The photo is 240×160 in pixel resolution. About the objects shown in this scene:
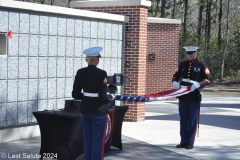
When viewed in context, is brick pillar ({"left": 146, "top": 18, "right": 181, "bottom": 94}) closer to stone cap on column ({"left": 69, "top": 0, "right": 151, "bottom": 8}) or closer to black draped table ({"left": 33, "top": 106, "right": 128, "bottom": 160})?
stone cap on column ({"left": 69, "top": 0, "right": 151, "bottom": 8})

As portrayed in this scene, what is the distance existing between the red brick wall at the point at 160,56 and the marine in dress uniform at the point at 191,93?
365 inches

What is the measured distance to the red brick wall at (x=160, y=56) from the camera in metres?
20.2

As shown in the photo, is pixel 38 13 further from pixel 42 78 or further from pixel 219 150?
pixel 219 150

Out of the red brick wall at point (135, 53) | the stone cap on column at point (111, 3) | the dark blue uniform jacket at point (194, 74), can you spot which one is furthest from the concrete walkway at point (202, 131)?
the stone cap on column at point (111, 3)

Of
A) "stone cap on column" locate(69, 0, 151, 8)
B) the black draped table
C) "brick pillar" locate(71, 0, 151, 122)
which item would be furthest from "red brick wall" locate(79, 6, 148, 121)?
the black draped table

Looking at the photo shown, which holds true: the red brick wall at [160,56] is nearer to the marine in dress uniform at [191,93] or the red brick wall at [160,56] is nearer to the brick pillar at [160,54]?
the brick pillar at [160,54]

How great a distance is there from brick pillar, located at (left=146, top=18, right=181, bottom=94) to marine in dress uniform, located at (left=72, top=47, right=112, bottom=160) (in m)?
11.8

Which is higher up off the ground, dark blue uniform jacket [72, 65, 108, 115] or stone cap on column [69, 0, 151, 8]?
stone cap on column [69, 0, 151, 8]

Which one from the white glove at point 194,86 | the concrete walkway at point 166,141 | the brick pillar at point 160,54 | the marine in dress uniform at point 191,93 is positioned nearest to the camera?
the concrete walkway at point 166,141

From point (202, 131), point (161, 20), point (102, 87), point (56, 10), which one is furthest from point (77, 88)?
point (161, 20)

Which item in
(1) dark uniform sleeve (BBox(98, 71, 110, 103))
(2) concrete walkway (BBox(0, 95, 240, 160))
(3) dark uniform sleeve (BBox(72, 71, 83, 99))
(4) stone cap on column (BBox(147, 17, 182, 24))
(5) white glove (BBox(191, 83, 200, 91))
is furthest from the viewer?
(4) stone cap on column (BBox(147, 17, 182, 24))

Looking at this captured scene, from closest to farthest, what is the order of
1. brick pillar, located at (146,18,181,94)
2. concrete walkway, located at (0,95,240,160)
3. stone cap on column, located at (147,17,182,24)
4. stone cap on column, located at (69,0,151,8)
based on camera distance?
concrete walkway, located at (0,95,240,160)
stone cap on column, located at (69,0,151,8)
stone cap on column, located at (147,17,182,24)
brick pillar, located at (146,18,181,94)

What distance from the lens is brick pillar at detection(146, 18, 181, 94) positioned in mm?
20203

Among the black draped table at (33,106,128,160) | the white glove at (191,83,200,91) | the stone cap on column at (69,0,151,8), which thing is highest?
the stone cap on column at (69,0,151,8)
